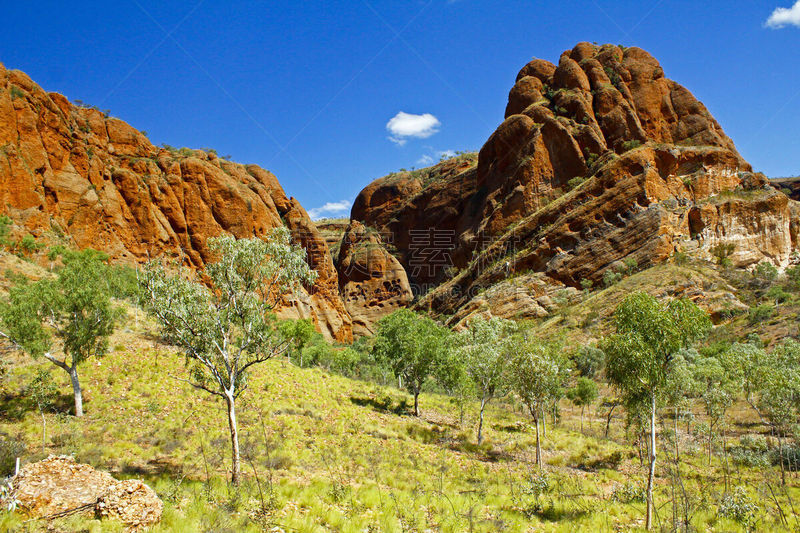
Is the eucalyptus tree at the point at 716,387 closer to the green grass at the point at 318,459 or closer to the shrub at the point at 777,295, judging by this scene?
the green grass at the point at 318,459

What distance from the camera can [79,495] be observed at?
862 cm

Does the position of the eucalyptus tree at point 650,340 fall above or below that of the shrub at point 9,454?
above

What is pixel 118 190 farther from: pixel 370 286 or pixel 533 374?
pixel 533 374

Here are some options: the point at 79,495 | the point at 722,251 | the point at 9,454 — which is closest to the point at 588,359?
the point at 722,251

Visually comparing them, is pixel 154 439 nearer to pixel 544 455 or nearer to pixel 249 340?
pixel 249 340

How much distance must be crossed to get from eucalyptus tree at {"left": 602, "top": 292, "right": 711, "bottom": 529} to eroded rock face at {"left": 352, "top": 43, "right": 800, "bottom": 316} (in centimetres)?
5354

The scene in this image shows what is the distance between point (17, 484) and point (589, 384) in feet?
115

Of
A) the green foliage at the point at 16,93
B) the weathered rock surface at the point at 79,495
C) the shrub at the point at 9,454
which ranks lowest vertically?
the shrub at the point at 9,454

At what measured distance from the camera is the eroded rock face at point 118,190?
165ft

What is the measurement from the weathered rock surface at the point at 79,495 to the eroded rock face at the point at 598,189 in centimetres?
6050

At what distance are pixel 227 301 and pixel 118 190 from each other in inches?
2488

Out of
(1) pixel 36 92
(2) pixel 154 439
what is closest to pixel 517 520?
(2) pixel 154 439

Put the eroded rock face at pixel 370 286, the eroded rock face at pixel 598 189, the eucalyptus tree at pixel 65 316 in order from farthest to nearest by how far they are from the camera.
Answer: the eroded rock face at pixel 370 286
the eroded rock face at pixel 598 189
the eucalyptus tree at pixel 65 316

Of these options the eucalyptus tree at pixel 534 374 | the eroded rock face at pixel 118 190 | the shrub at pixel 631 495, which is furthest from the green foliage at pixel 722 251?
the eroded rock face at pixel 118 190
